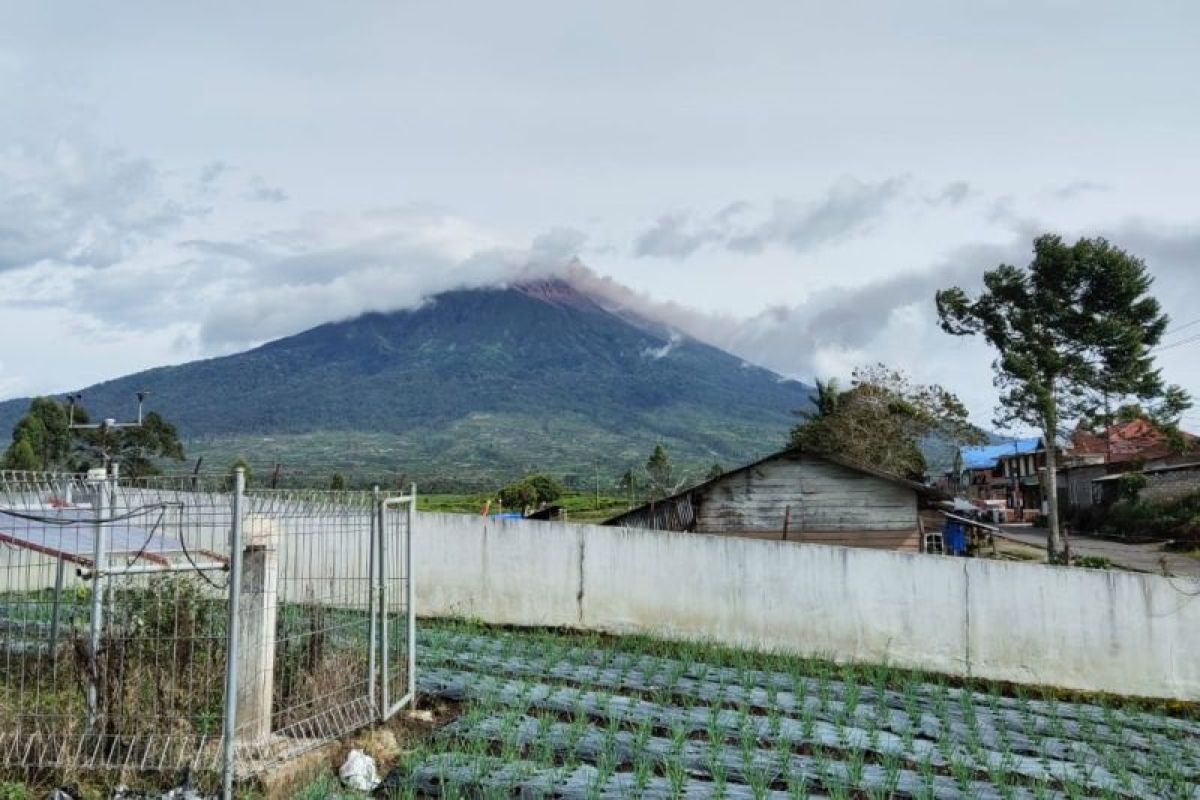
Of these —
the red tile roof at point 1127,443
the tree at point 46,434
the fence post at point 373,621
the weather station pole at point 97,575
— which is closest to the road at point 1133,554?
the red tile roof at point 1127,443

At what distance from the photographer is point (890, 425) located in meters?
34.4

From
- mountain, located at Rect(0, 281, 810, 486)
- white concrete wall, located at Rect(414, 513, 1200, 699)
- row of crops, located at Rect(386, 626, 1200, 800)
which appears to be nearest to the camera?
row of crops, located at Rect(386, 626, 1200, 800)

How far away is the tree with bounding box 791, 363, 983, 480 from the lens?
112 ft

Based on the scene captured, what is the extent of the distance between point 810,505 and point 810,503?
4 cm

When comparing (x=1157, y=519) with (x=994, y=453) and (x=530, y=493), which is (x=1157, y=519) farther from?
(x=994, y=453)

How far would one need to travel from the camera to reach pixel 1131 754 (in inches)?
311

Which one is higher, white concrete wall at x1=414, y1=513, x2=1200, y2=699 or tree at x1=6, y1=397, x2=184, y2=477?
tree at x1=6, y1=397, x2=184, y2=477

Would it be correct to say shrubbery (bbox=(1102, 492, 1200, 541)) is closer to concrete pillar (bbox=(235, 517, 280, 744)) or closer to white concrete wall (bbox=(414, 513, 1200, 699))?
white concrete wall (bbox=(414, 513, 1200, 699))

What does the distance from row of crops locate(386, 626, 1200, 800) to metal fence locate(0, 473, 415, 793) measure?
0.87m

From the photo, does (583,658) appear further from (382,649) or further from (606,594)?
(382,649)

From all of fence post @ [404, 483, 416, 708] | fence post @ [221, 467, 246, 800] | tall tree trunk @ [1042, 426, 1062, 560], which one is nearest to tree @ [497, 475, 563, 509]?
tall tree trunk @ [1042, 426, 1062, 560]

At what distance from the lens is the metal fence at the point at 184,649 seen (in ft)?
18.9

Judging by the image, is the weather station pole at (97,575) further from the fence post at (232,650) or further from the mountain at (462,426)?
the mountain at (462,426)

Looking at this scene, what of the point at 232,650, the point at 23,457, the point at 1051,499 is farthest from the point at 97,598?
the point at 23,457
